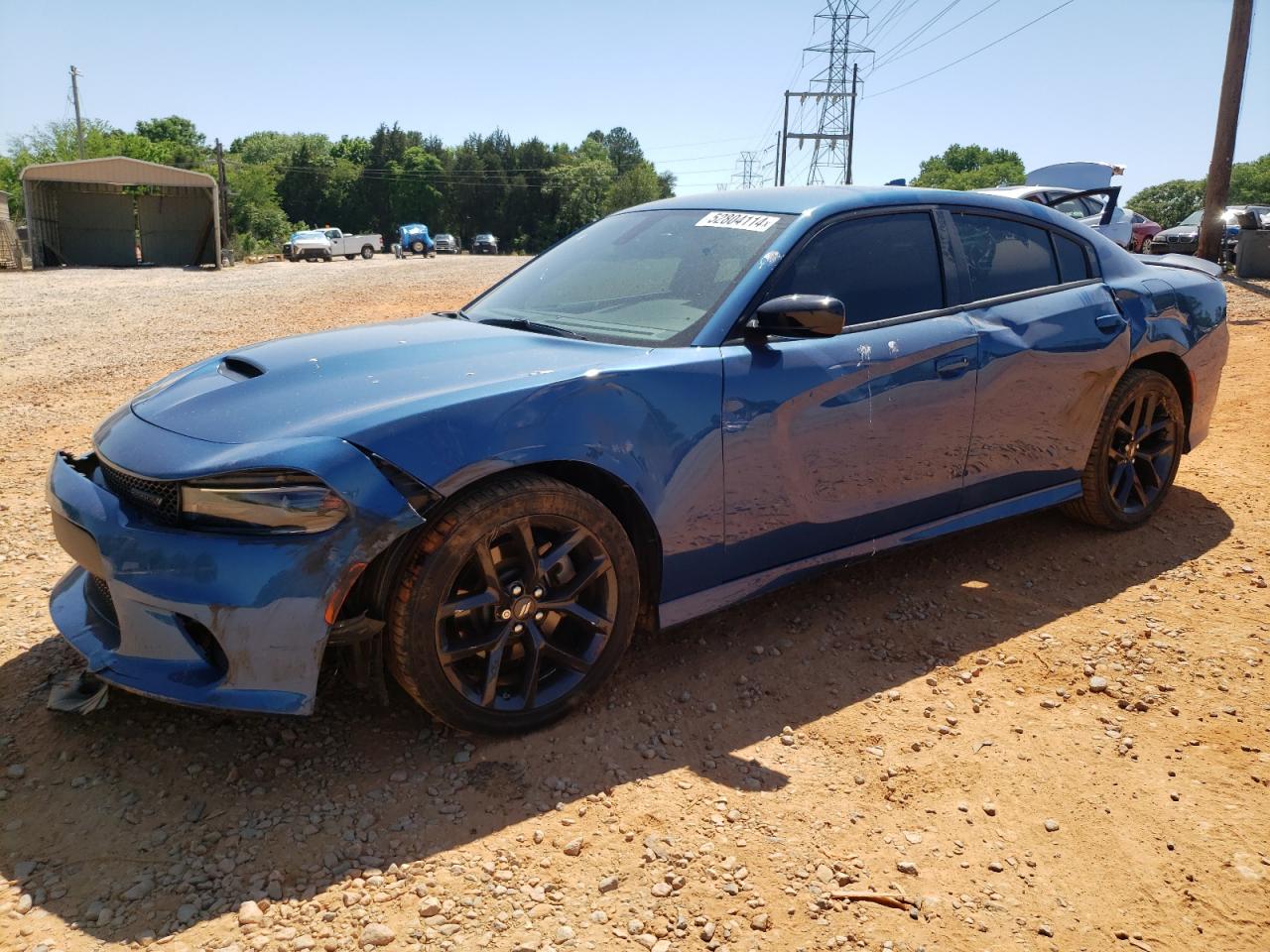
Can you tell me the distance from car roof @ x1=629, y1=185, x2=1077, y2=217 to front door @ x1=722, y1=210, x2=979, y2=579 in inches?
2.9

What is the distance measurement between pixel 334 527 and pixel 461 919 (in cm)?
98

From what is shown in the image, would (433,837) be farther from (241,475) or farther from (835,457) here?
(835,457)

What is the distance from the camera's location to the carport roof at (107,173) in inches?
1217

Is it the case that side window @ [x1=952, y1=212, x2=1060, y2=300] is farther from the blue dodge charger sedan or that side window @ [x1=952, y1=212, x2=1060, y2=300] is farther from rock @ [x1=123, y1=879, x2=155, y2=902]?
rock @ [x1=123, y1=879, x2=155, y2=902]

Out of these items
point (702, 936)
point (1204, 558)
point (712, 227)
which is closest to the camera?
point (702, 936)

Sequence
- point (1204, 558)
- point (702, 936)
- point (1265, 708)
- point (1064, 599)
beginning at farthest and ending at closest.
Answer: point (1204, 558), point (1064, 599), point (1265, 708), point (702, 936)

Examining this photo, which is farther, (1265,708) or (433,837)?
(1265,708)

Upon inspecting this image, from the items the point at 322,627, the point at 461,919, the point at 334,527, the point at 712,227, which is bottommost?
the point at 461,919

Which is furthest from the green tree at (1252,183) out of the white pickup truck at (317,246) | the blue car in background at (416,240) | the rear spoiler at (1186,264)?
the rear spoiler at (1186,264)

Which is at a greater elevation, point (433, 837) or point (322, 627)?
point (322, 627)

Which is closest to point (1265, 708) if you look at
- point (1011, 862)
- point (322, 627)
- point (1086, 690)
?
point (1086, 690)

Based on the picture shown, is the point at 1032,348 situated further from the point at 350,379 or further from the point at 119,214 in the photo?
the point at 119,214

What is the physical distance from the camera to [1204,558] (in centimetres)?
441

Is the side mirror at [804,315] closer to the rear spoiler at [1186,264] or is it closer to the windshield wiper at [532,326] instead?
the windshield wiper at [532,326]
